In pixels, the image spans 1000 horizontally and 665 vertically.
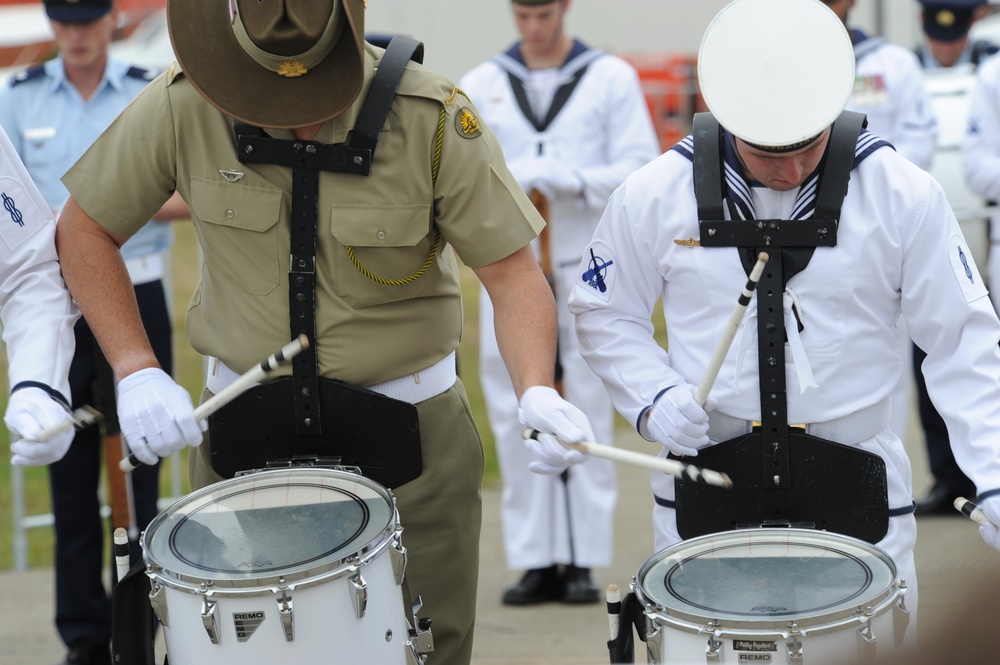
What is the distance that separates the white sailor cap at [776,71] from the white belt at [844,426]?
609 millimetres

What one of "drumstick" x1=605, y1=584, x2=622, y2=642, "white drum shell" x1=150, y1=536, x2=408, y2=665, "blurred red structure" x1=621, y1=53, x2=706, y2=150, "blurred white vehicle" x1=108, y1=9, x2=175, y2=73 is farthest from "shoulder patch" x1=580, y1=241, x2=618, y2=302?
"blurred white vehicle" x1=108, y1=9, x2=175, y2=73

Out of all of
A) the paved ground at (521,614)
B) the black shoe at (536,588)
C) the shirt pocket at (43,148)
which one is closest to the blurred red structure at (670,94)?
the paved ground at (521,614)

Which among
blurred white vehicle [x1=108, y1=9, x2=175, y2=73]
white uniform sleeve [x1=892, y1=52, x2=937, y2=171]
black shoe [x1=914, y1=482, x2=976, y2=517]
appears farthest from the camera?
blurred white vehicle [x1=108, y1=9, x2=175, y2=73]

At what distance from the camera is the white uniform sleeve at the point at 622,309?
10.2ft

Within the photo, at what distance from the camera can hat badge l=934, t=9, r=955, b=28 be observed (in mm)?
Answer: 6750

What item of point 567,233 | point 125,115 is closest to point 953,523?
point 567,233

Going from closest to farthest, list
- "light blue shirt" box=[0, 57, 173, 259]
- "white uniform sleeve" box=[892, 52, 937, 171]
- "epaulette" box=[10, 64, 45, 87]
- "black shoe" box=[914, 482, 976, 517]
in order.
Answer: "light blue shirt" box=[0, 57, 173, 259], "epaulette" box=[10, 64, 45, 87], "white uniform sleeve" box=[892, 52, 937, 171], "black shoe" box=[914, 482, 976, 517]

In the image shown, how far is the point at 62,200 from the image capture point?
188 inches

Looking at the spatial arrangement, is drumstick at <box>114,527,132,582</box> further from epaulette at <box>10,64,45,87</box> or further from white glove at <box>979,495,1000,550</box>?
epaulette at <box>10,64,45,87</box>

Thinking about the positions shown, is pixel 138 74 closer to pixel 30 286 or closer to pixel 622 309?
pixel 30 286

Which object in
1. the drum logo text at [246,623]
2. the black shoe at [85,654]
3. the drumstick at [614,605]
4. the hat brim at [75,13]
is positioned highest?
the hat brim at [75,13]

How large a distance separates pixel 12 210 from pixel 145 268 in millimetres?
1699

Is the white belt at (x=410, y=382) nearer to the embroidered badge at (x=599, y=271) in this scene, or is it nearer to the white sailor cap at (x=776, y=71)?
the embroidered badge at (x=599, y=271)

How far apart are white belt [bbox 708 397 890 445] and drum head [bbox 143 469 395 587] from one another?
78cm
